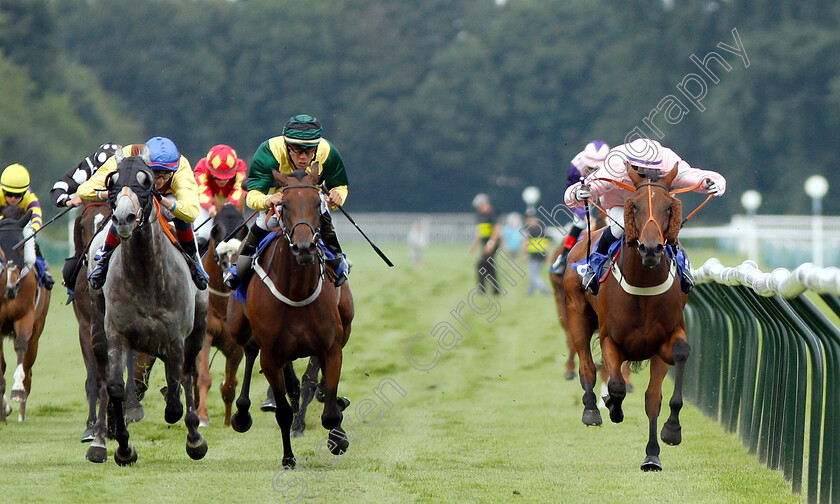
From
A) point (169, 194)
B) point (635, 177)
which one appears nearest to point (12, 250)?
point (169, 194)

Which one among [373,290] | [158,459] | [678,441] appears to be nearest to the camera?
[678,441]

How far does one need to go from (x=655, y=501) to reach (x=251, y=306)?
2.51 meters

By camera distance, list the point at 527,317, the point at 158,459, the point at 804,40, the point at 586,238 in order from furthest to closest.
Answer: the point at 804,40
the point at 527,317
the point at 586,238
the point at 158,459

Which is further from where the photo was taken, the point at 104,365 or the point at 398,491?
the point at 104,365

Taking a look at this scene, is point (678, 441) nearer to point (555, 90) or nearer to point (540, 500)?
point (540, 500)

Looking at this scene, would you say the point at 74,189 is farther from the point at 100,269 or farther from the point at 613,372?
the point at 613,372

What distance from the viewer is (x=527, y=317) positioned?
1967cm

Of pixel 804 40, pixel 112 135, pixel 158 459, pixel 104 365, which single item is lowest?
pixel 158 459

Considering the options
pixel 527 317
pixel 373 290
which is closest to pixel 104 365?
pixel 527 317

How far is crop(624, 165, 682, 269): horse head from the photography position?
6.46 metres

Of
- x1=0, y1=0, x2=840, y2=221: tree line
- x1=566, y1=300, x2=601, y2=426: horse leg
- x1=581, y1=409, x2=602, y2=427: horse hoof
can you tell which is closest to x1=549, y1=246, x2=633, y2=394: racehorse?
x1=566, y1=300, x2=601, y2=426: horse leg

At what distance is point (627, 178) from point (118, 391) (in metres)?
3.27

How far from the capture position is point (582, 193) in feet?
25.4

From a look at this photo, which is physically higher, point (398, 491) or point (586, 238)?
point (586, 238)
